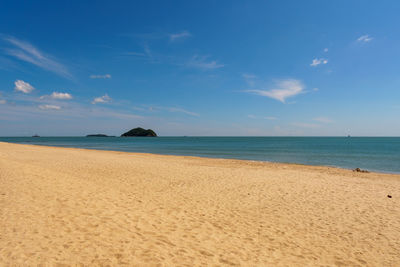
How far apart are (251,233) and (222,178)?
837 centimetres

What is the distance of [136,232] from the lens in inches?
236

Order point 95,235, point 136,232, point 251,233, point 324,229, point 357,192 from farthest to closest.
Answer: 1. point 357,192
2. point 324,229
3. point 251,233
4. point 136,232
5. point 95,235

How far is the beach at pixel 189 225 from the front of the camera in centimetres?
499

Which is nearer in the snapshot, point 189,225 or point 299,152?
point 189,225

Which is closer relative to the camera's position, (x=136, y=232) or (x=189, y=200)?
(x=136, y=232)

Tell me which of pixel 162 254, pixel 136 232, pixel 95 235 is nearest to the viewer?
pixel 162 254

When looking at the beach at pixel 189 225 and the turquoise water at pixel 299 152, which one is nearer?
the beach at pixel 189 225

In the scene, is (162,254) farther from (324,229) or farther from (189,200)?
(324,229)

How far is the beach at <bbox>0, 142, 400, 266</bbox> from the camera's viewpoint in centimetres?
499

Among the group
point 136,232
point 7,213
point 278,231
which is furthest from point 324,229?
point 7,213

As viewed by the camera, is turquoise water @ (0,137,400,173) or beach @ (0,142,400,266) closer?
beach @ (0,142,400,266)

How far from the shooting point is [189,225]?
22.3ft

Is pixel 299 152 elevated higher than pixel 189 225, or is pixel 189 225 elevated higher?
pixel 299 152

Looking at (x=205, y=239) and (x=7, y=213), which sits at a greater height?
(x=7, y=213)
